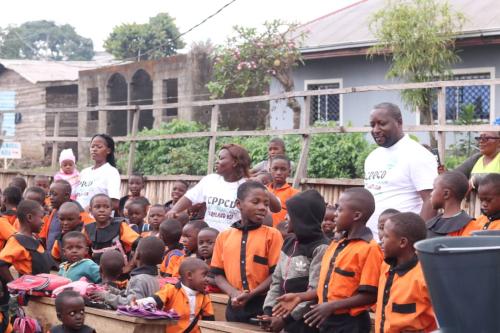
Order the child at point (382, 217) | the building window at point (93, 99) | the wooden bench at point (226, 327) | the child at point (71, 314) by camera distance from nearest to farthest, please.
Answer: the wooden bench at point (226, 327), the child at point (382, 217), the child at point (71, 314), the building window at point (93, 99)

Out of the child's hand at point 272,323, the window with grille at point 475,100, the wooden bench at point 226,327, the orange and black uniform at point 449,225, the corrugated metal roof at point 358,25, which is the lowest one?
the wooden bench at point 226,327

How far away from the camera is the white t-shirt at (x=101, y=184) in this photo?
9.12 meters

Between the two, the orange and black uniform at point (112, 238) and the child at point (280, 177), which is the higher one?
the child at point (280, 177)

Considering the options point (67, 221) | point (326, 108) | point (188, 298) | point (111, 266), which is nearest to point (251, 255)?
point (188, 298)

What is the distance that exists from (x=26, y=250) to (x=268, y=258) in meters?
2.56

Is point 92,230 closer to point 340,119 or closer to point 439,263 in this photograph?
point 439,263

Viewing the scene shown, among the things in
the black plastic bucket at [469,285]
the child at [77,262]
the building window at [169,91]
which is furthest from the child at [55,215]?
the building window at [169,91]

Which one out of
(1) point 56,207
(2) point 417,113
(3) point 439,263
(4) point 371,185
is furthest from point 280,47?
(3) point 439,263

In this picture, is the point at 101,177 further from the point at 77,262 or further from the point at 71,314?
the point at 71,314

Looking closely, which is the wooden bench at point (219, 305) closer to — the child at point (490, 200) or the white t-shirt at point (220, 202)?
the white t-shirt at point (220, 202)

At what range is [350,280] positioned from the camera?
5.45 m

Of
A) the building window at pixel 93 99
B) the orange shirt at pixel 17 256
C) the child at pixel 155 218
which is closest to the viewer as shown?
the orange shirt at pixel 17 256

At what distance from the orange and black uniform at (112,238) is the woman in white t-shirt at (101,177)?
2.28 feet

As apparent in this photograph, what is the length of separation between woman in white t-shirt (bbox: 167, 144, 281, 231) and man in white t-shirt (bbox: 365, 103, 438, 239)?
1.15 m
